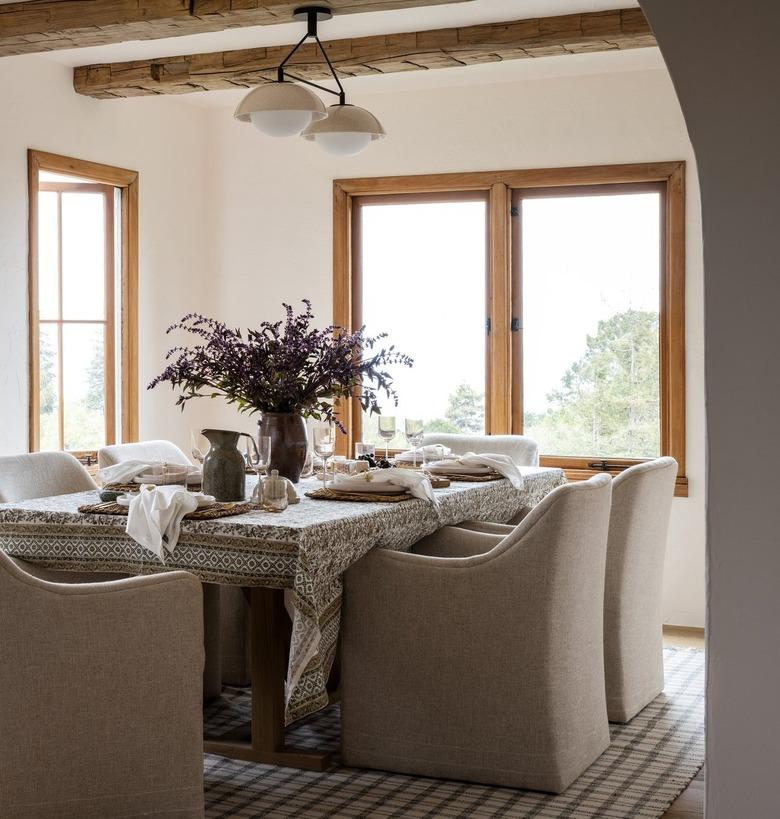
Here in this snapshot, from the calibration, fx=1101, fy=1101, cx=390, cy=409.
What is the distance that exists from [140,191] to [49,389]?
114 centimetres

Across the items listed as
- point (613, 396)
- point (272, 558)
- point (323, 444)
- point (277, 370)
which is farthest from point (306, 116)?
point (613, 396)

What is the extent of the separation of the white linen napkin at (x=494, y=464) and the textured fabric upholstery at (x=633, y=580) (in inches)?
18.1

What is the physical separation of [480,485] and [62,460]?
151cm

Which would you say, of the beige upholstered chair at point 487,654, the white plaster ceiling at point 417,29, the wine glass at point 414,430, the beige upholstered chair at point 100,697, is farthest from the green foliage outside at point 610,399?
the beige upholstered chair at point 100,697

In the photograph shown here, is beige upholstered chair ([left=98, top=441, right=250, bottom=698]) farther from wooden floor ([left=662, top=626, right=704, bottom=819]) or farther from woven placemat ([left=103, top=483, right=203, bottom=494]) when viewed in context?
wooden floor ([left=662, top=626, right=704, bottom=819])

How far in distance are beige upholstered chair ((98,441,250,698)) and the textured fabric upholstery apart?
1.26m

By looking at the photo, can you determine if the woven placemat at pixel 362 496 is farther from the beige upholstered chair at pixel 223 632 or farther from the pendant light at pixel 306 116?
the pendant light at pixel 306 116

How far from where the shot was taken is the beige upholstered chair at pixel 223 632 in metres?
3.71

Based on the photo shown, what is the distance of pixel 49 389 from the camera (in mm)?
5195

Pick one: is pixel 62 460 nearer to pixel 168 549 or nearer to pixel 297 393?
pixel 297 393

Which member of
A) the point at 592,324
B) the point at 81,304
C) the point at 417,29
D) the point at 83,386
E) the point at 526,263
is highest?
the point at 417,29

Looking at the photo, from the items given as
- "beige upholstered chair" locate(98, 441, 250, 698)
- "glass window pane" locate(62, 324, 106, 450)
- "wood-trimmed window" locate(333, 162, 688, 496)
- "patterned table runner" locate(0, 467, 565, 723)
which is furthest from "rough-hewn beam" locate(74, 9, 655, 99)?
"patterned table runner" locate(0, 467, 565, 723)

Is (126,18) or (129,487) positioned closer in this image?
(129,487)

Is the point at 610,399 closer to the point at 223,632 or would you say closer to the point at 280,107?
the point at 223,632
